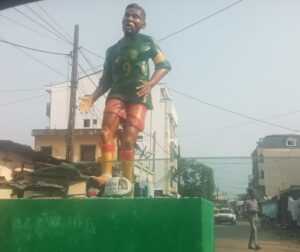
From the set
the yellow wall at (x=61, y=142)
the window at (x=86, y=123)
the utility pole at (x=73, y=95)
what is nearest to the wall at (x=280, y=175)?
the window at (x=86, y=123)

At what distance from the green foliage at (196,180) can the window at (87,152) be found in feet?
82.8

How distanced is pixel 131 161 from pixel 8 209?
2255 mm

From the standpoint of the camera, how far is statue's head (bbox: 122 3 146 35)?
962 cm

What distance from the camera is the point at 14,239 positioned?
7500 mm

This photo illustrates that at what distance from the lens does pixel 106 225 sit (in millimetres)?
7070

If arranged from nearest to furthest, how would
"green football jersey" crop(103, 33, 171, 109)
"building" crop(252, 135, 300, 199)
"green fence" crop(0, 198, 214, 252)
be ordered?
"green fence" crop(0, 198, 214, 252) < "green football jersey" crop(103, 33, 171, 109) < "building" crop(252, 135, 300, 199)

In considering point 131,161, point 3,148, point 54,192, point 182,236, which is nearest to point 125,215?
point 182,236

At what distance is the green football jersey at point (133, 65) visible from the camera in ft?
31.0

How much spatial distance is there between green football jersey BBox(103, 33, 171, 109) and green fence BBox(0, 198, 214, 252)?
2.72 meters

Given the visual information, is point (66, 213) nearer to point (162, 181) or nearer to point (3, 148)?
point (162, 181)

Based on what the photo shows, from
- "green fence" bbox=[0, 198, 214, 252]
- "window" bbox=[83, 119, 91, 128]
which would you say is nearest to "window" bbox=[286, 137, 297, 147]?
"window" bbox=[83, 119, 91, 128]

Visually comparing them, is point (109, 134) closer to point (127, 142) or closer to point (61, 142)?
point (127, 142)

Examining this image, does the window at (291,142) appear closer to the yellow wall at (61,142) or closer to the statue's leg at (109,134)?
the yellow wall at (61,142)

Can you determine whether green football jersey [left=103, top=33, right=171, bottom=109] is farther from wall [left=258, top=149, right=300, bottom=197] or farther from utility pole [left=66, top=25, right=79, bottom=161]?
wall [left=258, top=149, right=300, bottom=197]
